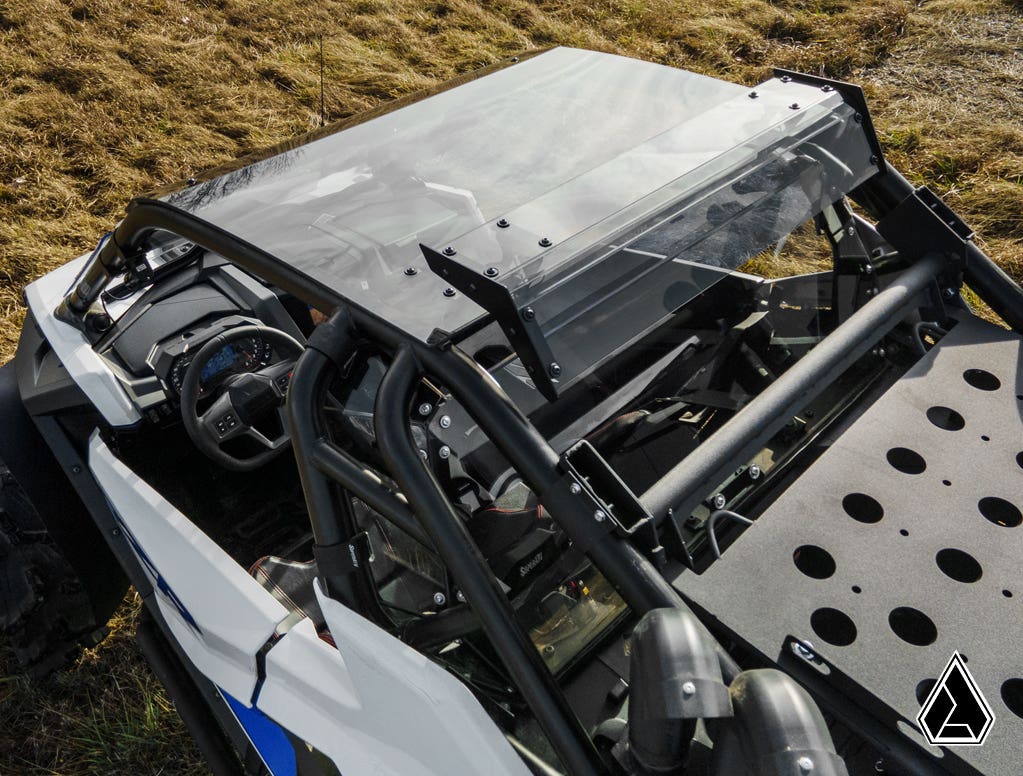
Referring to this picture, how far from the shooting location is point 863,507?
160 cm

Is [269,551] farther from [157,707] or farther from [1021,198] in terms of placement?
[1021,198]

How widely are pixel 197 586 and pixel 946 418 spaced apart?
164 cm

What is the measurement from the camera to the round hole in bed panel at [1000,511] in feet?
5.20

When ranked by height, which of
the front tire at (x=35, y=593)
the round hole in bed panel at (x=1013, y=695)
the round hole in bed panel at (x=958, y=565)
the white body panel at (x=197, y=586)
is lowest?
the front tire at (x=35, y=593)

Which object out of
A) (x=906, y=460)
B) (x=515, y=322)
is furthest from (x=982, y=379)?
(x=515, y=322)

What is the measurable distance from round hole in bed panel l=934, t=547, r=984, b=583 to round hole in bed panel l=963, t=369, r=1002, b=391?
487 millimetres

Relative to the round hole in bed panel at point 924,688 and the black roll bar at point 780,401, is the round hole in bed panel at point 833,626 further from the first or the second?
the black roll bar at point 780,401

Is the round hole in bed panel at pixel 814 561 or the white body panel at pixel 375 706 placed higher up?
the round hole in bed panel at pixel 814 561

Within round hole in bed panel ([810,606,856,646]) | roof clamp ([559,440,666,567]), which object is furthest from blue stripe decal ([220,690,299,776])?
round hole in bed panel ([810,606,856,646])

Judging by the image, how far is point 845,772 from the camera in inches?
42.2

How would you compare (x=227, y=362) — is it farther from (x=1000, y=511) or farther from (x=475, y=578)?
(x=1000, y=511)

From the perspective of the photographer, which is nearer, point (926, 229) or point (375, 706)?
point (375, 706)

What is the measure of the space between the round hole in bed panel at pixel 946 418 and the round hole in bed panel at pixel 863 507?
292mm

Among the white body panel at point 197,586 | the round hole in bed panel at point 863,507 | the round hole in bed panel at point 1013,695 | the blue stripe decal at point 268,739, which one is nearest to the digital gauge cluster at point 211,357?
the white body panel at point 197,586
